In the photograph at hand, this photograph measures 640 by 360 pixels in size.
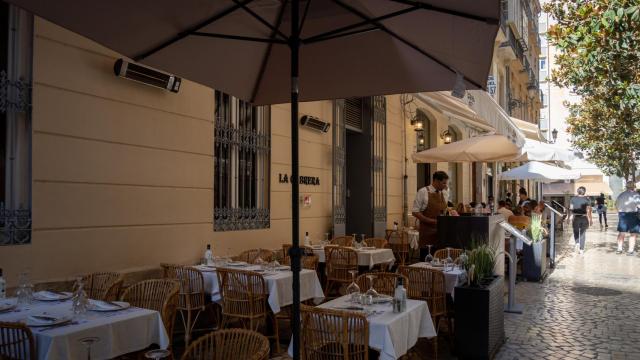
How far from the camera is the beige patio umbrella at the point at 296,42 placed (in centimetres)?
320

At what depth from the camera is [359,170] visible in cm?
1325

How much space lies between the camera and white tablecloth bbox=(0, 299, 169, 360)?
360 cm

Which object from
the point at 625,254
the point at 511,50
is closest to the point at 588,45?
the point at 625,254

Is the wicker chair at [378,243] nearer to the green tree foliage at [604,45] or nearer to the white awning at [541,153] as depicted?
the white awning at [541,153]

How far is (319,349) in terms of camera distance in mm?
4090

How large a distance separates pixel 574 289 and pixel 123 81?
27.9 feet

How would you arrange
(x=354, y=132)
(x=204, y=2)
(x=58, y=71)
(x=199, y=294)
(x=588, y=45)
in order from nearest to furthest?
(x=204, y=2)
(x=58, y=71)
(x=199, y=294)
(x=588, y=45)
(x=354, y=132)

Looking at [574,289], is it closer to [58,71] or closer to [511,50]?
[58,71]

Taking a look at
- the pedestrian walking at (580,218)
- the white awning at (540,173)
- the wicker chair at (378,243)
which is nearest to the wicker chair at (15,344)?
the wicker chair at (378,243)

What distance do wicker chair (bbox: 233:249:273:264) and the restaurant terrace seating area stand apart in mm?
22

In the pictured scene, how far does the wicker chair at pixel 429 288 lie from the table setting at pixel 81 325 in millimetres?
2859

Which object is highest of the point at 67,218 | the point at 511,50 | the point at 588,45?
the point at 511,50

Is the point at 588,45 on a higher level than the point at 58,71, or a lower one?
higher

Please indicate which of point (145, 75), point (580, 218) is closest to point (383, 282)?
point (145, 75)
